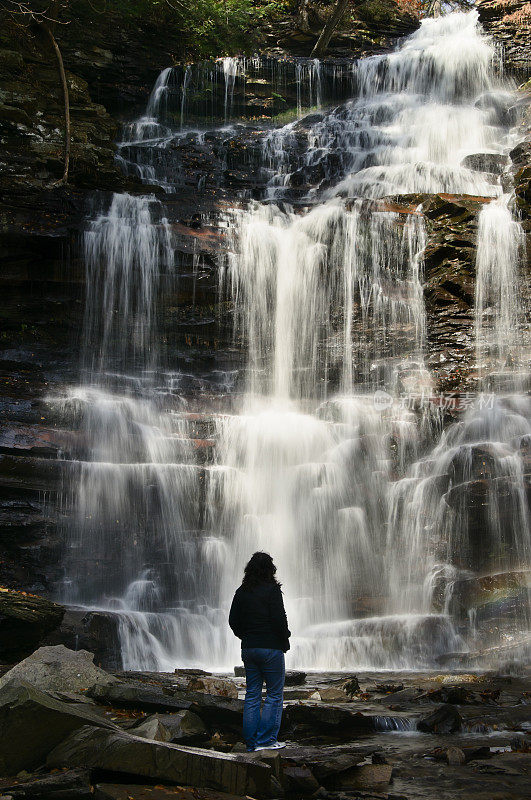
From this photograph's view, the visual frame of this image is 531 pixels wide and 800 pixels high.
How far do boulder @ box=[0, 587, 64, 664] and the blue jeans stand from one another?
325 centimetres

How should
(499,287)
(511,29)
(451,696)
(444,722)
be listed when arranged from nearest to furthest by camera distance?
1. (444,722)
2. (451,696)
3. (499,287)
4. (511,29)

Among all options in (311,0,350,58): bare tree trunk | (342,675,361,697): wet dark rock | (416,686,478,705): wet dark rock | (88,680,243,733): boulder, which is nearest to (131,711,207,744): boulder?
(88,680,243,733): boulder

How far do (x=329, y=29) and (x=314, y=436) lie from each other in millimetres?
18184

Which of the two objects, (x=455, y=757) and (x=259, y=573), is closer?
(x=455, y=757)

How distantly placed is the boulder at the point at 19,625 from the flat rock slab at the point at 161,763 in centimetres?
359

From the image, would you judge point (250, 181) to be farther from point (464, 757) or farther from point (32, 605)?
point (464, 757)

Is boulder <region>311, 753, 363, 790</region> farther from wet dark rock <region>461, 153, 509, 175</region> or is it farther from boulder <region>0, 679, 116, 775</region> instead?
wet dark rock <region>461, 153, 509, 175</region>

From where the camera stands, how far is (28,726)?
4648 mm

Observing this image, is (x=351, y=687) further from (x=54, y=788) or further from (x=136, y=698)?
(x=54, y=788)

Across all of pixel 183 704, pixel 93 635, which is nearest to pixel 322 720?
pixel 183 704

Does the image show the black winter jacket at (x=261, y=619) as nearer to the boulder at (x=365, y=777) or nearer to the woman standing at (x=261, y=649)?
the woman standing at (x=261, y=649)

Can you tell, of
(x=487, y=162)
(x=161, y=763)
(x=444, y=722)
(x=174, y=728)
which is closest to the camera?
(x=161, y=763)

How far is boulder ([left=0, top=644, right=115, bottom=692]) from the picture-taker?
21.3ft

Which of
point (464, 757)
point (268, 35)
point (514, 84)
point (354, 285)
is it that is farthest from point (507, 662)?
point (268, 35)
